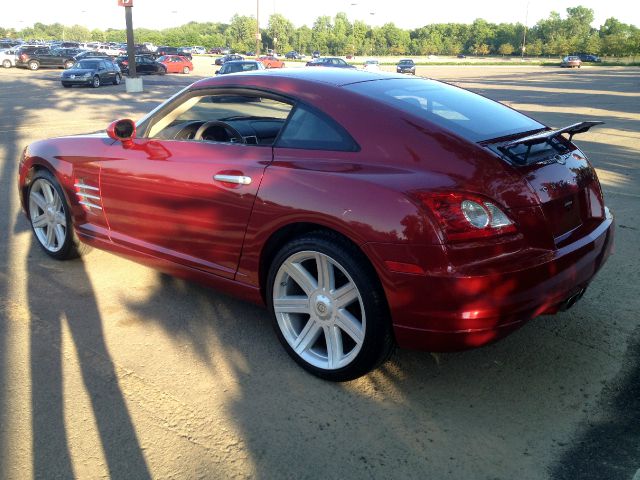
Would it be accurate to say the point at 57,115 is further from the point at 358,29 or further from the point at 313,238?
the point at 358,29

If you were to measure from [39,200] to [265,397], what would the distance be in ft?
9.87

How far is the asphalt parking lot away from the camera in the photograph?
8.16 feet

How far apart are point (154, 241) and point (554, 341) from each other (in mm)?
2580

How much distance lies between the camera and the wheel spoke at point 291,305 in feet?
10.5

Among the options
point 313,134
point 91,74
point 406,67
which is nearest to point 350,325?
point 313,134

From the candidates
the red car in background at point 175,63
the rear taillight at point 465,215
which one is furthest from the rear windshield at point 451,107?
the red car in background at point 175,63

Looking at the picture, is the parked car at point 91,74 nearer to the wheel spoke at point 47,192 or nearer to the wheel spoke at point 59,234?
the wheel spoke at point 47,192

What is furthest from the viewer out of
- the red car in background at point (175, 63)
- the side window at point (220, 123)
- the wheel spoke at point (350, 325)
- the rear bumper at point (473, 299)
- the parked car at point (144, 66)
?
the red car in background at point (175, 63)

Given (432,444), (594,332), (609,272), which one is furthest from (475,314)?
(609,272)

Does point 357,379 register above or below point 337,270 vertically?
below

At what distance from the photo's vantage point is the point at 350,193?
2.82m

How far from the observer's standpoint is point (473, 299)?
102 inches

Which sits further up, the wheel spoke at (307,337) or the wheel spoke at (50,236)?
the wheel spoke at (50,236)

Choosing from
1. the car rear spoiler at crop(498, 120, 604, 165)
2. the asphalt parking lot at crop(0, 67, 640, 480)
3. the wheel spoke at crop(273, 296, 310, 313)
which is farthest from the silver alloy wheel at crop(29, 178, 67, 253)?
the car rear spoiler at crop(498, 120, 604, 165)
